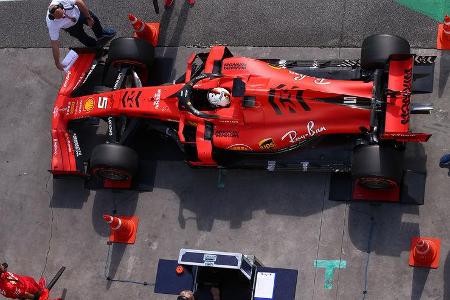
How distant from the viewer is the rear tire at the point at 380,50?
911 cm

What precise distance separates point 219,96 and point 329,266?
277 cm

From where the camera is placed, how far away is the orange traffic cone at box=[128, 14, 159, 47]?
1117 centimetres

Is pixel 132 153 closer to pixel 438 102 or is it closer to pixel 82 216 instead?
pixel 82 216

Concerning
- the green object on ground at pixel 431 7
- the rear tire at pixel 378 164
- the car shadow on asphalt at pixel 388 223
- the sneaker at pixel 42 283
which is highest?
the green object on ground at pixel 431 7

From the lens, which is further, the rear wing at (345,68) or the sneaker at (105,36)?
the sneaker at (105,36)

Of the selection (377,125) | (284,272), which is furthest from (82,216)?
(377,125)

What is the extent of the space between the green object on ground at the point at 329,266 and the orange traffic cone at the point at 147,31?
4.61 metres

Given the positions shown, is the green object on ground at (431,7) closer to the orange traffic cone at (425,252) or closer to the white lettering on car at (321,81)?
the white lettering on car at (321,81)

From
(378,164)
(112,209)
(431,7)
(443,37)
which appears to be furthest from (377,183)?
(112,209)

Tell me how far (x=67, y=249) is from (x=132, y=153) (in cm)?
189

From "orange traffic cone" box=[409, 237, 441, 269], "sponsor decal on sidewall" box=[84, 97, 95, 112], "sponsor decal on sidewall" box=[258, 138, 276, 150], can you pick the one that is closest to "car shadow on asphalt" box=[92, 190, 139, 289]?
"sponsor decal on sidewall" box=[84, 97, 95, 112]

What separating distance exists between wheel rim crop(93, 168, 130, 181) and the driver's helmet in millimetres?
1831

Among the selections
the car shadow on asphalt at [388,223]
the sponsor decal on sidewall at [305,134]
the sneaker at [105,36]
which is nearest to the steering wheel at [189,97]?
A: the sponsor decal on sidewall at [305,134]

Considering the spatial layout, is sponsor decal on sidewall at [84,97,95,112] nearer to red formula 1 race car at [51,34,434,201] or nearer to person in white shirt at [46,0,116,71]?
red formula 1 race car at [51,34,434,201]
